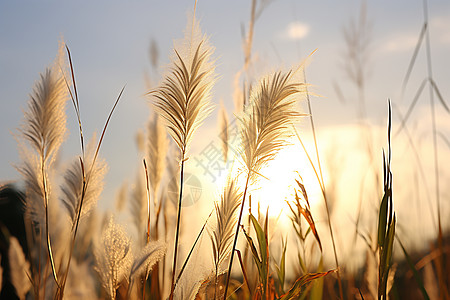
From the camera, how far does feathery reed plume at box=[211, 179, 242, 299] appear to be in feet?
3.64

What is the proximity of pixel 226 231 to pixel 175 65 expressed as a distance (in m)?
0.44

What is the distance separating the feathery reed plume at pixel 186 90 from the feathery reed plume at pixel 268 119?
13 cm

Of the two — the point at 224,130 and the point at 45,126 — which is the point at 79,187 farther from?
the point at 224,130

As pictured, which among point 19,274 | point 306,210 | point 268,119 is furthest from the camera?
point 19,274

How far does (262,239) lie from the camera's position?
4.04 ft

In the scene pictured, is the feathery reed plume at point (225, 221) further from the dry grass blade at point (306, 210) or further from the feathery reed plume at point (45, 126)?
the feathery reed plume at point (45, 126)

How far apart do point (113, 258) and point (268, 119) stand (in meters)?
0.53

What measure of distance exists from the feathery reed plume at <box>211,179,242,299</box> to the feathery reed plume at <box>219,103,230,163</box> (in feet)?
1.32

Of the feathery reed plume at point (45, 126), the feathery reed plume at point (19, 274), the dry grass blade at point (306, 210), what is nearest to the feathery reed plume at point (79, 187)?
the feathery reed plume at point (45, 126)

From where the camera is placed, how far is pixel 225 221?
1.12m

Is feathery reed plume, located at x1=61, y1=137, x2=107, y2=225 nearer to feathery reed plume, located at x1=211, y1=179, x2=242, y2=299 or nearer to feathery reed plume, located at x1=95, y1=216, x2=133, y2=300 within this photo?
feathery reed plume, located at x1=95, y1=216, x2=133, y2=300

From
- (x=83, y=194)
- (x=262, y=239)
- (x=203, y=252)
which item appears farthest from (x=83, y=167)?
(x=262, y=239)

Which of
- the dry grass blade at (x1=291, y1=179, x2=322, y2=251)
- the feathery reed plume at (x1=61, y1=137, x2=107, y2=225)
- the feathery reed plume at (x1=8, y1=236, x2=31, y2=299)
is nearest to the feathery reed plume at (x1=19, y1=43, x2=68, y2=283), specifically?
the feathery reed plume at (x1=61, y1=137, x2=107, y2=225)

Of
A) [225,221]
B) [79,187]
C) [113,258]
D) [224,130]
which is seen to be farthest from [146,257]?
[224,130]
